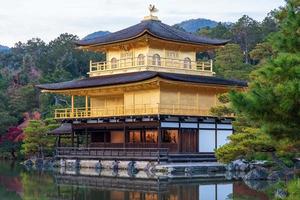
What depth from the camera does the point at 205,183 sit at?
81.3 ft

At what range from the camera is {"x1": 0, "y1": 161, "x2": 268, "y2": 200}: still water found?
20.0 metres

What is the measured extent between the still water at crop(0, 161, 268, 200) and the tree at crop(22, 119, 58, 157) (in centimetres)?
1230

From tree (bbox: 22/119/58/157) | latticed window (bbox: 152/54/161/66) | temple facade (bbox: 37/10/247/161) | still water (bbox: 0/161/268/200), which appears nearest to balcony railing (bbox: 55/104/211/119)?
temple facade (bbox: 37/10/247/161)

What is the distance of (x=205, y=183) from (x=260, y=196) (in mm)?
5410

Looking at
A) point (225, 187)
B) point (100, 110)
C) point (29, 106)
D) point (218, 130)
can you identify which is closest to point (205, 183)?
point (225, 187)

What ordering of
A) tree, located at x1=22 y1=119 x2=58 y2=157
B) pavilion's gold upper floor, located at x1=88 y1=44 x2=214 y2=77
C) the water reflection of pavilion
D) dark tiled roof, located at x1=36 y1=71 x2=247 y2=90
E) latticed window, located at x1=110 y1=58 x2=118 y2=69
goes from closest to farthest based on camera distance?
1. the water reflection of pavilion
2. dark tiled roof, located at x1=36 y1=71 x2=247 y2=90
3. pavilion's gold upper floor, located at x1=88 y1=44 x2=214 y2=77
4. latticed window, located at x1=110 y1=58 x2=118 y2=69
5. tree, located at x1=22 y1=119 x2=58 y2=157

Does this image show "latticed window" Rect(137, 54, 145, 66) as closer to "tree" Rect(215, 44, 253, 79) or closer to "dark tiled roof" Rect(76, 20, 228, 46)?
"dark tiled roof" Rect(76, 20, 228, 46)

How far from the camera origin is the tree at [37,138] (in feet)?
136

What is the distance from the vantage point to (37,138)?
41.8 m

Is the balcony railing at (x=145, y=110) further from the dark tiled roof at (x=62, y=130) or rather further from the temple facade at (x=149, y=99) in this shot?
the dark tiled roof at (x=62, y=130)

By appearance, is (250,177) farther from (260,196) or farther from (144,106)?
(144,106)

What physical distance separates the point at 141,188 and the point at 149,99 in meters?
12.4

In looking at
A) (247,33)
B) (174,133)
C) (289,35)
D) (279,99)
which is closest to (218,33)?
(247,33)

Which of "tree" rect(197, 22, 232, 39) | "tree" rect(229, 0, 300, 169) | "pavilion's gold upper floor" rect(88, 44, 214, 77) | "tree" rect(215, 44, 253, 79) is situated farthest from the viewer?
"tree" rect(197, 22, 232, 39)
